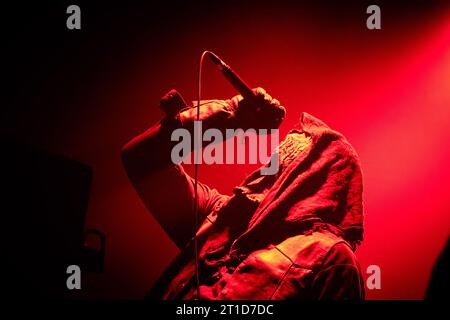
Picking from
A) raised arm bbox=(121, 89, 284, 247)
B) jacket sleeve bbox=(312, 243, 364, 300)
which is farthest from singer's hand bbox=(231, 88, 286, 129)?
jacket sleeve bbox=(312, 243, 364, 300)

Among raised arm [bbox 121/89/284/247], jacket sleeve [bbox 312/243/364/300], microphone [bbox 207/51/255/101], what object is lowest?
jacket sleeve [bbox 312/243/364/300]

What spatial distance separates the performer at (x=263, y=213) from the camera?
1.47 meters

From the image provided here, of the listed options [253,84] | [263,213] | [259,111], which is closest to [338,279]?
[263,213]

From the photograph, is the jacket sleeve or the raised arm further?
the raised arm

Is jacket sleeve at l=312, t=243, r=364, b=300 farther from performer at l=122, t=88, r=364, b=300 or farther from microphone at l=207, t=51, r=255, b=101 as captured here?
microphone at l=207, t=51, r=255, b=101

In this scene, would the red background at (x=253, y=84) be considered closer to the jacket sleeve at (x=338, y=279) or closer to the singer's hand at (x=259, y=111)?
the singer's hand at (x=259, y=111)

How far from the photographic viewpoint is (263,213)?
1.59 m

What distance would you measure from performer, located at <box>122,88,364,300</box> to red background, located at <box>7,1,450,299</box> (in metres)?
0.08

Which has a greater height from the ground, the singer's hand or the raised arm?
the singer's hand

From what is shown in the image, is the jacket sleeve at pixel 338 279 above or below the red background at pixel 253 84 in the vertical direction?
below

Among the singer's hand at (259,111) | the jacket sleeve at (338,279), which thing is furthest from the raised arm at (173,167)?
the jacket sleeve at (338,279)

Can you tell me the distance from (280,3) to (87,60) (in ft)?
2.68

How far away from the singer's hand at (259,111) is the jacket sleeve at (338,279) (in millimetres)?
535

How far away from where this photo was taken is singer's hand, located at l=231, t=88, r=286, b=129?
1.71 m
